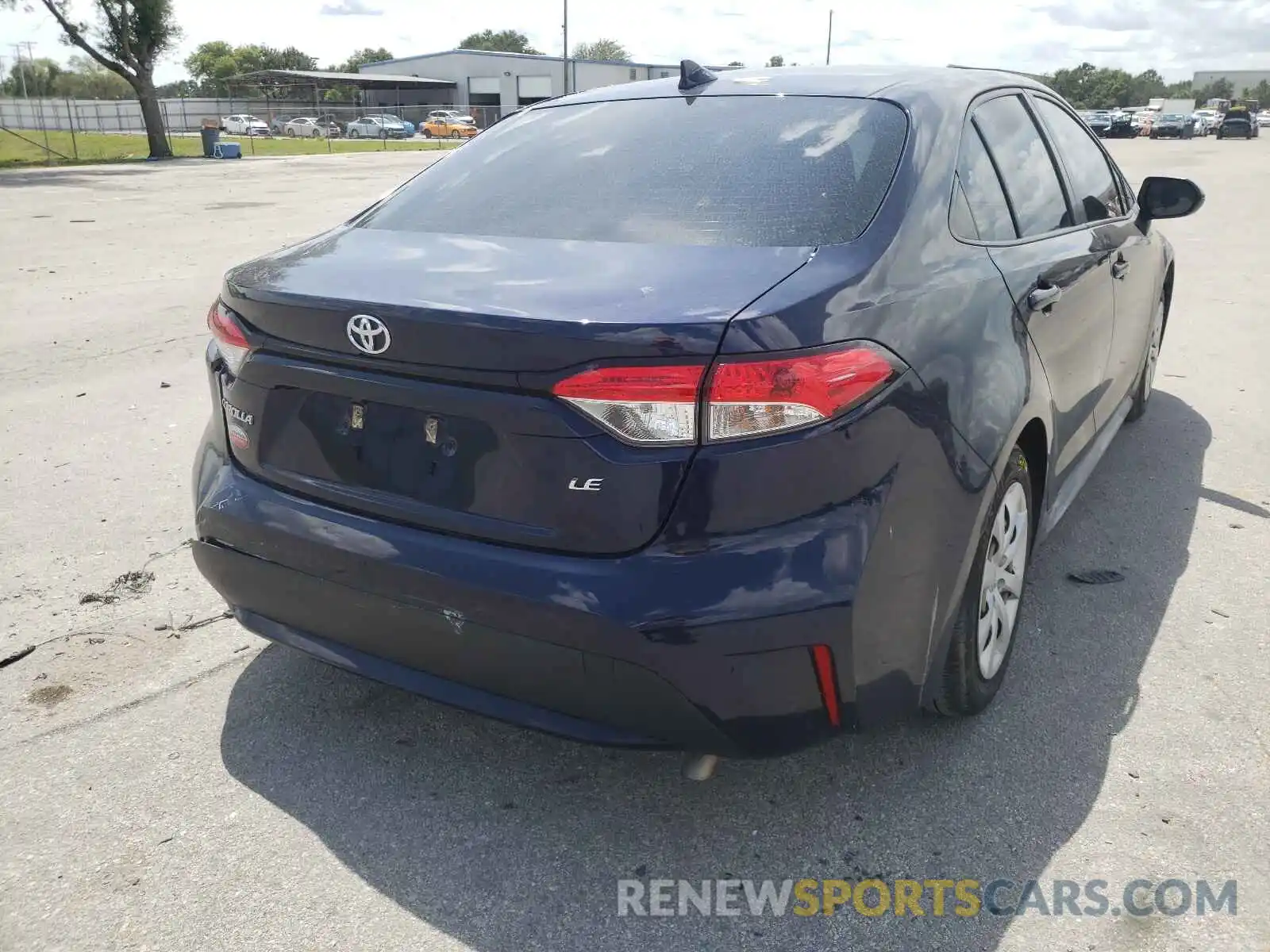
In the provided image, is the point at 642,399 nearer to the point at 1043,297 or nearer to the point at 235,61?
the point at 1043,297

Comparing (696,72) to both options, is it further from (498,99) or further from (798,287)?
(498,99)

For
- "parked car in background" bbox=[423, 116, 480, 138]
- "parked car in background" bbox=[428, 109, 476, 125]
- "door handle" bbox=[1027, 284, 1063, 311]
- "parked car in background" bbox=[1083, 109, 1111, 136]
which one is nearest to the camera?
"door handle" bbox=[1027, 284, 1063, 311]

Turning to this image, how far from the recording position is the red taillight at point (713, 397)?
2.07 metres

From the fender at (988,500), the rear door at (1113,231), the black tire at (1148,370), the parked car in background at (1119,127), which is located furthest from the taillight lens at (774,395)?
the parked car in background at (1119,127)

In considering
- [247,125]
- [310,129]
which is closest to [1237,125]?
[310,129]

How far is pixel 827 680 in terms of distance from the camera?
2215 mm

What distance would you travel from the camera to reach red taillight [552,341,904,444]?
2072 millimetres

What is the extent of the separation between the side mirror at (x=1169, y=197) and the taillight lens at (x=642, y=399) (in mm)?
3203

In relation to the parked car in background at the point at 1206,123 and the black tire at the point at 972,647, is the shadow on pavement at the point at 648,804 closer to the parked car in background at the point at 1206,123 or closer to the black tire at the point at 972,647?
the black tire at the point at 972,647

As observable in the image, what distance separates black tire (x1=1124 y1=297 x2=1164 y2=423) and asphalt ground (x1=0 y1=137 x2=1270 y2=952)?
0.91m

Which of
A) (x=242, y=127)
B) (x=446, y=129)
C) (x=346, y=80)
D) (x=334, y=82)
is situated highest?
(x=346, y=80)

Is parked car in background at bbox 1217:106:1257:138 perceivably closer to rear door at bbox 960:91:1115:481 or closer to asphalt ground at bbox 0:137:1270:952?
asphalt ground at bbox 0:137:1270:952

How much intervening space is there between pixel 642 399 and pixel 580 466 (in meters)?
0.19

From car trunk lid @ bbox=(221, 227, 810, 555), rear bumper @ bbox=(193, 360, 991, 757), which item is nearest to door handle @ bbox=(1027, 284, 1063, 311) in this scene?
rear bumper @ bbox=(193, 360, 991, 757)
